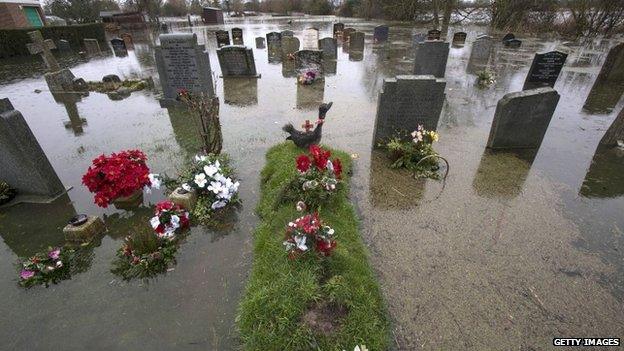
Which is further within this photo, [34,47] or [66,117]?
[34,47]

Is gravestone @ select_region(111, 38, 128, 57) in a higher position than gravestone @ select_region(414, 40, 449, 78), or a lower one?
lower

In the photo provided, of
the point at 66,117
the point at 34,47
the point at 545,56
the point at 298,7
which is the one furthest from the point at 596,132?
the point at 298,7

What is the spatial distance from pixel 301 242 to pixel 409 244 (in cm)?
153

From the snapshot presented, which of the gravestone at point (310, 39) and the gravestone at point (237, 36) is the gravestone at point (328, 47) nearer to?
the gravestone at point (310, 39)

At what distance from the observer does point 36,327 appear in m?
2.87

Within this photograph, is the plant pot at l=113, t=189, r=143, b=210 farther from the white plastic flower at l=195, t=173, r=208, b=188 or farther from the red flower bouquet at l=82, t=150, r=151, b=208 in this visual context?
the white plastic flower at l=195, t=173, r=208, b=188

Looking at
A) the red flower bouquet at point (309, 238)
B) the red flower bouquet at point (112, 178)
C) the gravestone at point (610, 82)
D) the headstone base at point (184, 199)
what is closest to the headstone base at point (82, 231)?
the red flower bouquet at point (112, 178)

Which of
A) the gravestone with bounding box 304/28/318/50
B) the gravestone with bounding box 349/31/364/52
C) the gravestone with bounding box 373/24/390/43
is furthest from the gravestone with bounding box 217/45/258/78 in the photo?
the gravestone with bounding box 373/24/390/43

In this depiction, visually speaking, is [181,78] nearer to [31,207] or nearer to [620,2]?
[31,207]

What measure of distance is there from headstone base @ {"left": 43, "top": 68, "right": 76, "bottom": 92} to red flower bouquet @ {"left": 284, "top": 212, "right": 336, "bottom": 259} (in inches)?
430

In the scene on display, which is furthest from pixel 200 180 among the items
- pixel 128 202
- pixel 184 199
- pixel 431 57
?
pixel 431 57

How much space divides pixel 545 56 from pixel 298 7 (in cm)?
5748

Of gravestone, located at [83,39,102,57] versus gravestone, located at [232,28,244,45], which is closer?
gravestone, located at [232,28,244,45]

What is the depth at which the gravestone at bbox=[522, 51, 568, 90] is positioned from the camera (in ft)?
29.5
